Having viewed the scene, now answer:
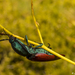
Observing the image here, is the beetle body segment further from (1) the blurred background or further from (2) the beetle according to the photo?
(1) the blurred background

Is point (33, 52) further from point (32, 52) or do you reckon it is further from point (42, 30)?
point (42, 30)

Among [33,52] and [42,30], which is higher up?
[33,52]

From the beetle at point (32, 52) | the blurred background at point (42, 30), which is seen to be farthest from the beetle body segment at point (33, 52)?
the blurred background at point (42, 30)

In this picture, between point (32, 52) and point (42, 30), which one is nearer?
point (32, 52)

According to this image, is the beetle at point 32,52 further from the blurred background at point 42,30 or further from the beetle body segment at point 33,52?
the blurred background at point 42,30

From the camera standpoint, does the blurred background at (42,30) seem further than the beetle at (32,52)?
Yes

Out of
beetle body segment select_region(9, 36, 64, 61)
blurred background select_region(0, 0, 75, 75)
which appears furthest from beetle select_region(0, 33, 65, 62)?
blurred background select_region(0, 0, 75, 75)

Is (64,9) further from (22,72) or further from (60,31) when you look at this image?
(22,72)

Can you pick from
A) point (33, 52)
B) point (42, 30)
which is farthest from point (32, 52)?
point (42, 30)
